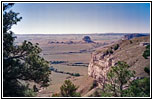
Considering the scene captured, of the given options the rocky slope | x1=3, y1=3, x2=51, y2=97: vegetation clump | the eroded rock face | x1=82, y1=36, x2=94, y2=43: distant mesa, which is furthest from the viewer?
x1=82, y1=36, x2=94, y2=43: distant mesa

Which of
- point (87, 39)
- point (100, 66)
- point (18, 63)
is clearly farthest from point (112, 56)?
point (87, 39)

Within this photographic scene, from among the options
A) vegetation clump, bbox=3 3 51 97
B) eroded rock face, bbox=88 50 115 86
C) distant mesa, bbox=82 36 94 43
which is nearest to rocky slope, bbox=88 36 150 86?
eroded rock face, bbox=88 50 115 86

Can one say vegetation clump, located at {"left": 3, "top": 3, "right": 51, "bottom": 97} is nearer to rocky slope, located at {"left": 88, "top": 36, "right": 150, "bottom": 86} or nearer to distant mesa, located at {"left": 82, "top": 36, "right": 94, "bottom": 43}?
rocky slope, located at {"left": 88, "top": 36, "right": 150, "bottom": 86}

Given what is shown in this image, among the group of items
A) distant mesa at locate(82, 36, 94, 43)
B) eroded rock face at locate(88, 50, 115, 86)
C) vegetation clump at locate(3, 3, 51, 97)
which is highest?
distant mesa at locate(82, 36, 94, 43)

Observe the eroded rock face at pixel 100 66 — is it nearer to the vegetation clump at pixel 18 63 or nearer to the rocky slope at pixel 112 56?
the rocky slope at pixel 112 56

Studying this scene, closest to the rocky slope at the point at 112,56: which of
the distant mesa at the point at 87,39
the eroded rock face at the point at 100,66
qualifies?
the eroded rock face at the point at 100,66

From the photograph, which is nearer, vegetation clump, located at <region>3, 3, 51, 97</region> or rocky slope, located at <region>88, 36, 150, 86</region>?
vegetation clump, located at <region>3, 3, 51, 97</region>

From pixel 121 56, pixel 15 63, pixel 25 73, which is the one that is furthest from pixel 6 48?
pixel 121 56

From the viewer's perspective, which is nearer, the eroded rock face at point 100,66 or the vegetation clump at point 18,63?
the vegetation clump at point 18,63

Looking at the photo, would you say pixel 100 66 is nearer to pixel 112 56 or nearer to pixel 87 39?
pixel 112 56

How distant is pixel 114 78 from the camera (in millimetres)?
8008

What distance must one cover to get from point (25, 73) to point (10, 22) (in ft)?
4.76

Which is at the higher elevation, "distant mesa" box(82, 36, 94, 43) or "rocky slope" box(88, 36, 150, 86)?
"distant mesa" box(82, 36, 94, 43)

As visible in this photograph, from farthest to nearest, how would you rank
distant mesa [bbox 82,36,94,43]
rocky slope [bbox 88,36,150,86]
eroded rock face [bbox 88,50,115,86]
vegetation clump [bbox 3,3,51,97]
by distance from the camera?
distant mesa [bbox 82,36,94,43]
eroded rock face [bbox 88,50,115,86]
rocky slope [bbox 88,36,150,86]
vegetation clump [bbox 3,3,51,97]
